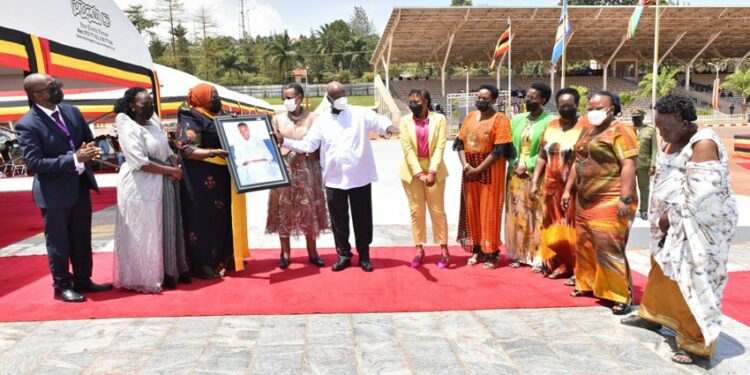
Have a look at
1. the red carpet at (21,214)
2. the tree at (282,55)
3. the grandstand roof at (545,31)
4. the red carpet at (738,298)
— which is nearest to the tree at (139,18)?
the tree at (282,55)

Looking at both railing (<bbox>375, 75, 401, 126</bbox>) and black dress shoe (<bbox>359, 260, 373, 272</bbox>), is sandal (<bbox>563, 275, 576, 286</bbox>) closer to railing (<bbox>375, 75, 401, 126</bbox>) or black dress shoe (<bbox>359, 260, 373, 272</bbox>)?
black dress shoe (<bbox>359, 260, 373, 272</bbox>)

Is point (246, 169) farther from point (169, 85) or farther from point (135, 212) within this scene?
point (169, 85)

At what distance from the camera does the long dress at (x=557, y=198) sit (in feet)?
13.0

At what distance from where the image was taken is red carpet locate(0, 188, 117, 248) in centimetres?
633

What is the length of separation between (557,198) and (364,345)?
6.91ft

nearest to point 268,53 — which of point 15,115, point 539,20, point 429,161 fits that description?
point 539,20

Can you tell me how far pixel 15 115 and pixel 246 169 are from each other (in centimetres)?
1229

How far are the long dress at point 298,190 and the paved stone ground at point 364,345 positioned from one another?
1.22m

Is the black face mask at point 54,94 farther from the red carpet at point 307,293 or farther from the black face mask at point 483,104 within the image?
the black face mask at point 483,104

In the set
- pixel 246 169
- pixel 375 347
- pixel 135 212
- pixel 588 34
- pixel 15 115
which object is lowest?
pixel 375 347

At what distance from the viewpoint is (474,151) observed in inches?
175

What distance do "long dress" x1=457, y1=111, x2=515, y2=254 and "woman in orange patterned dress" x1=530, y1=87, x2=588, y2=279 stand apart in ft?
1.01

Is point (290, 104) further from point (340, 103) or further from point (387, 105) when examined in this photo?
point (387, 105)

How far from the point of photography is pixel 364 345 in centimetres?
293
